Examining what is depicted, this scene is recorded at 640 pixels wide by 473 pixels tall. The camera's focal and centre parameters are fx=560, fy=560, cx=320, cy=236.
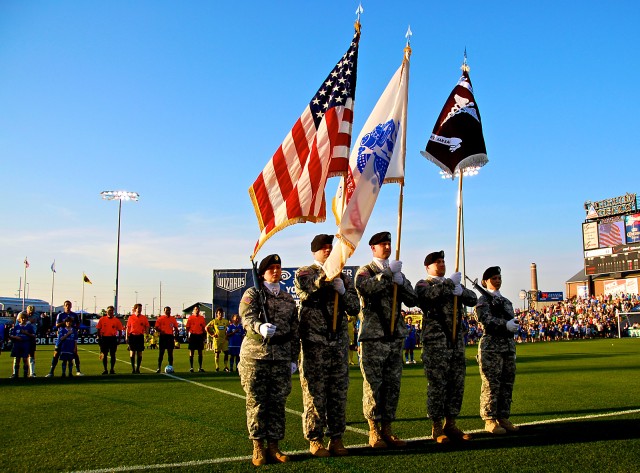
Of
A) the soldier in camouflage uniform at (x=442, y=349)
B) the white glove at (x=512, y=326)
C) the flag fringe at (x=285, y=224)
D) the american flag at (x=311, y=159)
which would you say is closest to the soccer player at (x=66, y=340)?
the american flag at (x=311, y=159)

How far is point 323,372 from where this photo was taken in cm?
623

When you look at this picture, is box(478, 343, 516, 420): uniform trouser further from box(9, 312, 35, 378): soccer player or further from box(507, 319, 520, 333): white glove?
box(9, 312, 35, 378): soccer player

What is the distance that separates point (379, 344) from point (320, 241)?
140 cm

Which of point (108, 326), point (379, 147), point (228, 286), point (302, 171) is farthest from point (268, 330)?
point (228, 286)

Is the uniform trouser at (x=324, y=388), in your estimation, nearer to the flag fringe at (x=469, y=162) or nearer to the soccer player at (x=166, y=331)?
the flag fringe at (x=469, y=162)

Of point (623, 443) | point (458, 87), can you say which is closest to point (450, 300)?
point (623, 443)

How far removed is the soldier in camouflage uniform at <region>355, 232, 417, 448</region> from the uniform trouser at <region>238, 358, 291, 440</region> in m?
1.00

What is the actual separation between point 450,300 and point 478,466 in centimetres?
217

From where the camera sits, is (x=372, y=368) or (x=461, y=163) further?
(x=461, y=163)

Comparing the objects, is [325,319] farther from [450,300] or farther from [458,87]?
[458,87]

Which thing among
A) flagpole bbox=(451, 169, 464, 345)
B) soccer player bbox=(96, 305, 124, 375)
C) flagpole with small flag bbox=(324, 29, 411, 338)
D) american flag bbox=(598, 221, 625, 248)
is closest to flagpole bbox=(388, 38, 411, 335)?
flagpole with small flag bbox=(324, 29, 411, 338)

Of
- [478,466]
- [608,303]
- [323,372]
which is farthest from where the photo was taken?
[608,303]

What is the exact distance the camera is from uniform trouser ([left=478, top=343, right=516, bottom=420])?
720 centimetres

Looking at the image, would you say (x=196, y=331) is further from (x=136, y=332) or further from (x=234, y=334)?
(x=136, y=332)
